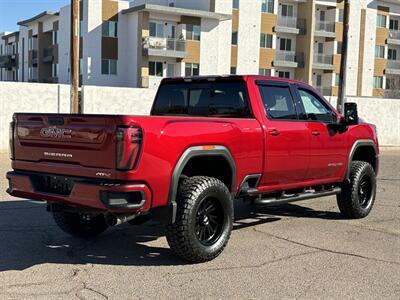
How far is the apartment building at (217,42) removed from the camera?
46.5 metres

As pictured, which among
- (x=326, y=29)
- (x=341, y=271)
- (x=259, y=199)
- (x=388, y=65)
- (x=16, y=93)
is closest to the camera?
(x=341, y=271)

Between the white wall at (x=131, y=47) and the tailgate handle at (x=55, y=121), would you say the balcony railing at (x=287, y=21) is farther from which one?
the tailgate handle at (x=55, y=121)

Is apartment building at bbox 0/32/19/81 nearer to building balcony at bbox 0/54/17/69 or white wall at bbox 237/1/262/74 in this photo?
building balcony at bbox 0/54/17/69

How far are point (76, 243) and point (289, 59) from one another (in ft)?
166

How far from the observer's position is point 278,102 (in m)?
7.17

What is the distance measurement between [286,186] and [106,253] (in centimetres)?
252

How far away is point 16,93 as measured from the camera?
17.2m

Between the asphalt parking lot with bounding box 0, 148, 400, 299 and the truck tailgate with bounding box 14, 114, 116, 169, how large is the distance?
114cm

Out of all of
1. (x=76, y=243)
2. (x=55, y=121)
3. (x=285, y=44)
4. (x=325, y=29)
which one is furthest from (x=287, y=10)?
(x=55, y=121)

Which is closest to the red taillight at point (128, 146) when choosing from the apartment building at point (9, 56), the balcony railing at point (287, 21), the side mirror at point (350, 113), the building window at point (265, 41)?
the side mirror at point (350, 113)

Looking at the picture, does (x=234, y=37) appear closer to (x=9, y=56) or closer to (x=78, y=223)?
(x=9, y=56)

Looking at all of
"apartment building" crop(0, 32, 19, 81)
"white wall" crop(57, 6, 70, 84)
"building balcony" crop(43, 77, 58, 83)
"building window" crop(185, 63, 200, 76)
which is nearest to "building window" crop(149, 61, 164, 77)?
"building window" crop(185, 63, 200, 76)

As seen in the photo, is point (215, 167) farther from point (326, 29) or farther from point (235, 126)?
point (326, 29)

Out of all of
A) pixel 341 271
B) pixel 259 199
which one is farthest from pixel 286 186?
pixel 341 271
